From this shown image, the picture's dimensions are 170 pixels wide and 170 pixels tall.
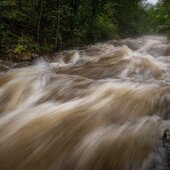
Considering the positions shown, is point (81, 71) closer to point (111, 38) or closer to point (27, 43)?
point (27, 43)

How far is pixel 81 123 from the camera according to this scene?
12.5ft

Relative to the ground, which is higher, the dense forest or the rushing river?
the dense forest

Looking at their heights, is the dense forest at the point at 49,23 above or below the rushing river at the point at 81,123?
above

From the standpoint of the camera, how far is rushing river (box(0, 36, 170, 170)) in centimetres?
307

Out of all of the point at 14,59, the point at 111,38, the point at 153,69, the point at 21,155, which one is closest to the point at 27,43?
the point at 14,59

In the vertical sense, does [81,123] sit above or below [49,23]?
below

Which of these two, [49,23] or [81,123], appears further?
[49,23]

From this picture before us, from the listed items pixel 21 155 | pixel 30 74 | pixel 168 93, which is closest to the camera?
pixel 21 155

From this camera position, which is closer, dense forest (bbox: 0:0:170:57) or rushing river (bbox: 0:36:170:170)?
rushing river (bbox: 0:36:170:170)

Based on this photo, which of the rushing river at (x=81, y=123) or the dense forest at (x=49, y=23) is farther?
the dense forest at (x=49, y=23)

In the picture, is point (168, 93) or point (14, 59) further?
point (14, 59)

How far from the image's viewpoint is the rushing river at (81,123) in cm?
307

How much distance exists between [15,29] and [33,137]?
7.60 meters

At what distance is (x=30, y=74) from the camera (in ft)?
20.6
